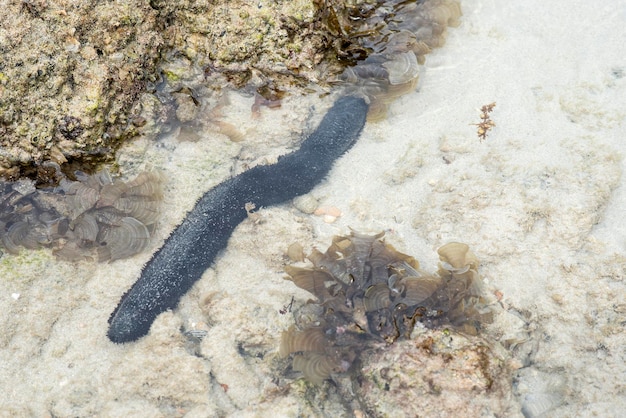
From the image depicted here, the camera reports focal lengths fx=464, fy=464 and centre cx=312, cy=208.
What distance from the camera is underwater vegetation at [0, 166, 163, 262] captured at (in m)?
3.44

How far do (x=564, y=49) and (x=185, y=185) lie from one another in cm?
355

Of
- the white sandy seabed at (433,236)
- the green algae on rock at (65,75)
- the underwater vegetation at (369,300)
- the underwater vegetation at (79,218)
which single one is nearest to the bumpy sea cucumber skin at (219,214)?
the white sandy seabed at (433,236)

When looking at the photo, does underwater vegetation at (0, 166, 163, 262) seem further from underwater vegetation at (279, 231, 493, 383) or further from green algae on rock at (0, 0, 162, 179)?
underwater vegetation at (279, 231, 493, 383)

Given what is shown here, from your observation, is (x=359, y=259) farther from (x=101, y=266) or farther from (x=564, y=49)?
(x=564, y=49)

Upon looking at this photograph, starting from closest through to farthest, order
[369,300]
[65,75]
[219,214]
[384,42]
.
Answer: [369,300], [65,75], [219,214], [384,42]

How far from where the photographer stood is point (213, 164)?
3797 mm

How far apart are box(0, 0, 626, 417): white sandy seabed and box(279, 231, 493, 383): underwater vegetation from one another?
0.71 feet

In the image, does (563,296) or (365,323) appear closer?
(365,323)

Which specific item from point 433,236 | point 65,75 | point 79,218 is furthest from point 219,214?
point 433,236

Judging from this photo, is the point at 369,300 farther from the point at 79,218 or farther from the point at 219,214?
the point at 79,218

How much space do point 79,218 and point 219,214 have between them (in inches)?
41.9

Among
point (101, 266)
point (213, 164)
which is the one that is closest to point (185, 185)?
point (213, 164)

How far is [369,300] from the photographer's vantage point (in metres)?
2.98

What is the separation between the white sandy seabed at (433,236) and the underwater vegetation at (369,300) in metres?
0.22
